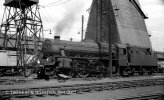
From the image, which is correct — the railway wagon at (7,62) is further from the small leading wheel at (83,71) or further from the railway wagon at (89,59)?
the small leading wheel at (83,71)

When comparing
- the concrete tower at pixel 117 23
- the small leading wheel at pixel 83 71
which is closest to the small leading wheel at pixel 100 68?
the small leading wheel at pixel 83 71

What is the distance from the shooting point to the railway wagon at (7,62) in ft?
91.0

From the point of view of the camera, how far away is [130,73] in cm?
2820

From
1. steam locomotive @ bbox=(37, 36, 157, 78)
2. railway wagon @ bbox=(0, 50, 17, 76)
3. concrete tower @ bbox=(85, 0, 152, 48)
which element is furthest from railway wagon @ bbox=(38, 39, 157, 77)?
concrete tower @ bbox=(85, 0, 152, 48)

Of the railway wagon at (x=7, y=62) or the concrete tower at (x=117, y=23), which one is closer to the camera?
the railway wagon at (x=7, y=62)

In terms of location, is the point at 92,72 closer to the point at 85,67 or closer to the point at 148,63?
the point at 85,67

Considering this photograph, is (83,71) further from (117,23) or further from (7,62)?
(117,23)

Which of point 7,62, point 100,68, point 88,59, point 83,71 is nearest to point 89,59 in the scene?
Answer: point 88,59

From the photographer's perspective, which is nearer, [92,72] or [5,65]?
[92,72]

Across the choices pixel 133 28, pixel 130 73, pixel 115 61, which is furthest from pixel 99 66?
pixel 133 28

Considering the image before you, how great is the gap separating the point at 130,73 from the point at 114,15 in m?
18.1

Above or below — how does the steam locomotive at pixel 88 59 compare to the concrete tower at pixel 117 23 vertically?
below

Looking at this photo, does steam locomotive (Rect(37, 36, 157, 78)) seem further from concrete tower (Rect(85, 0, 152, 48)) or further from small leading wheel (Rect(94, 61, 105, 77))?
concrete tower (Rect(85, 0, 152, 48))

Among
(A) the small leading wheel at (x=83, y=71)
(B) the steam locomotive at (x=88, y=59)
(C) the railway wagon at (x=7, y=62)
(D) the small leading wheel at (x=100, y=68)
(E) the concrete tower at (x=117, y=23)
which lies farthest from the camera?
(E) the concrete tower at (x=117, y=23)
